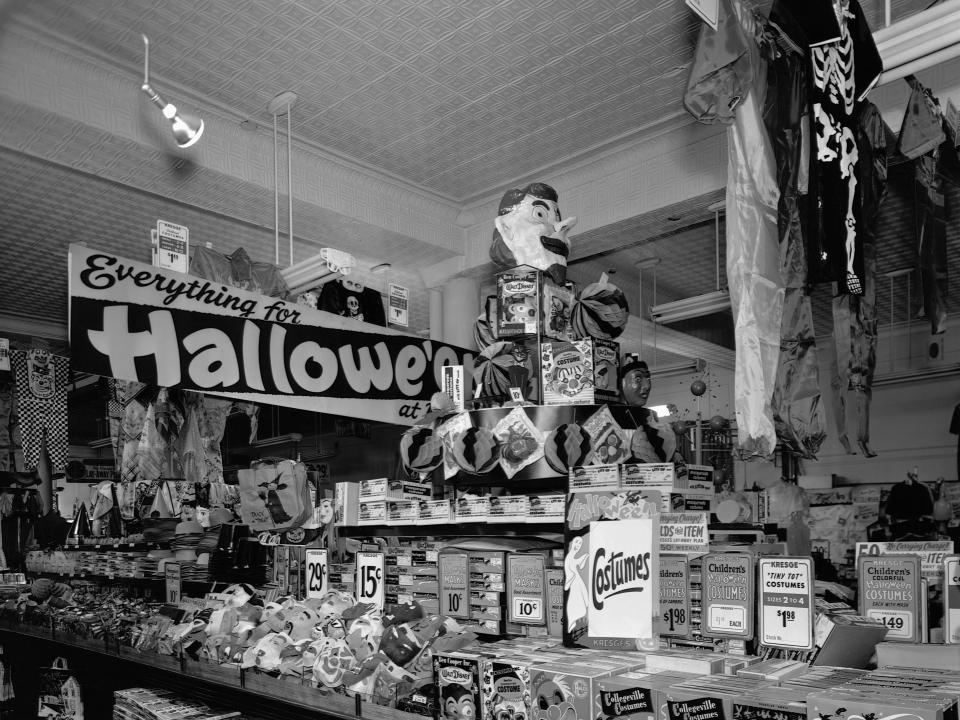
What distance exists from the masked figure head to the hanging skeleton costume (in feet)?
3.70

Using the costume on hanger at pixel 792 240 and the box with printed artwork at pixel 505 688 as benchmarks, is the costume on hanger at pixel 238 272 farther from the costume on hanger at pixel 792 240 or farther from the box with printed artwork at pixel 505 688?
the box with printed artwork at pixel 505 688

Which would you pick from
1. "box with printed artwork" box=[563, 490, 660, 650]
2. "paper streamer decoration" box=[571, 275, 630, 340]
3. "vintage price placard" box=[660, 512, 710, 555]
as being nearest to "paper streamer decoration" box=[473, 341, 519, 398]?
"paper streamer decoration" box=[571, 275, 630, 340]

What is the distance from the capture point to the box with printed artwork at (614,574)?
2.12 metres

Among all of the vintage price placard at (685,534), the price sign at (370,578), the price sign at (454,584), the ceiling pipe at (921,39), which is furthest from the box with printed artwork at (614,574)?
the ceiling pipe at (921,39)

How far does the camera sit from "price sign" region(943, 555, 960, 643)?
2.04 meters

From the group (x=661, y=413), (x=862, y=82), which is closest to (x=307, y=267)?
(x=862, y=82)

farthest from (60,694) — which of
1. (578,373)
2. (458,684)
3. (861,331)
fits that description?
(861,331)

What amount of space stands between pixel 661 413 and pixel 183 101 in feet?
20.5

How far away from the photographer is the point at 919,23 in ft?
8.40

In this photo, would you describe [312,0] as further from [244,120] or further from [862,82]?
[862,82]

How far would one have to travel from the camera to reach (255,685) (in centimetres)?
277

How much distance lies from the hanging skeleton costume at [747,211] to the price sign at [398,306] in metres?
2.81

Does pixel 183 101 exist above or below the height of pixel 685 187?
above

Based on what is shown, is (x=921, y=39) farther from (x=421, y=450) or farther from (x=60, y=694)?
(x=60, y=694)
